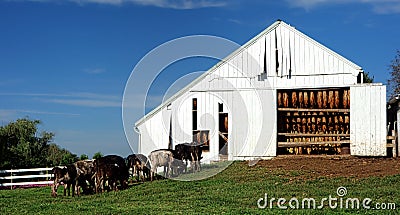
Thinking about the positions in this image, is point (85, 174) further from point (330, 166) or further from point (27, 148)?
point (27, 148)

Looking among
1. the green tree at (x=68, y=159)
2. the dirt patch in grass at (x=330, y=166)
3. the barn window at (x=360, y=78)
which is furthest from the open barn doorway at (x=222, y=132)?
the green tree at (x=68, y=159)

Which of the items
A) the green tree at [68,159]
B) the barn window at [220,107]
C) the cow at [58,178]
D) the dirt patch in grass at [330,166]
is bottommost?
the green tree at [68,159]

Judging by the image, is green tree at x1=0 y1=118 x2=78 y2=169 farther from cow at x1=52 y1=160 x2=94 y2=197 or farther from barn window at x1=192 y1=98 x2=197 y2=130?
cow at x1=52 y1=160 x2=94 y2=197

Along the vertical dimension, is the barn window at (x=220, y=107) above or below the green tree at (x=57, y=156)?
above

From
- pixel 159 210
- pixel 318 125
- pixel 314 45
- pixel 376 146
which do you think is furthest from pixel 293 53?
pixel 159 210

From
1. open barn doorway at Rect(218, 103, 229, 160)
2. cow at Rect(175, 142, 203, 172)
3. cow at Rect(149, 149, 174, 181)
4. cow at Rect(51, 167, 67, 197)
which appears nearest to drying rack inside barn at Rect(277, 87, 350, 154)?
open barn doorway at Rect(218, 103, 229, 160)

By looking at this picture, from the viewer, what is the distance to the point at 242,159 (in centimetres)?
3119

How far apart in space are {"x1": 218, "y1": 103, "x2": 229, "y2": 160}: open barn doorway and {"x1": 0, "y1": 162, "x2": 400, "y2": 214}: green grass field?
7.64m

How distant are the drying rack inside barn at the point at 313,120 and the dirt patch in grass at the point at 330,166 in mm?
1902

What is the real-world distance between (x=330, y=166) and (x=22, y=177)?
1624cm

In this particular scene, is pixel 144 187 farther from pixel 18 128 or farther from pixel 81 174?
pixel 18 128

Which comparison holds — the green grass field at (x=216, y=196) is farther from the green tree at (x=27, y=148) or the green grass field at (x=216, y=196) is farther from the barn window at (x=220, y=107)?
the green tree at (x=27, y=148)

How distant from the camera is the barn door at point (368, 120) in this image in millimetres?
28984

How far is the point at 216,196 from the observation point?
1842cm
